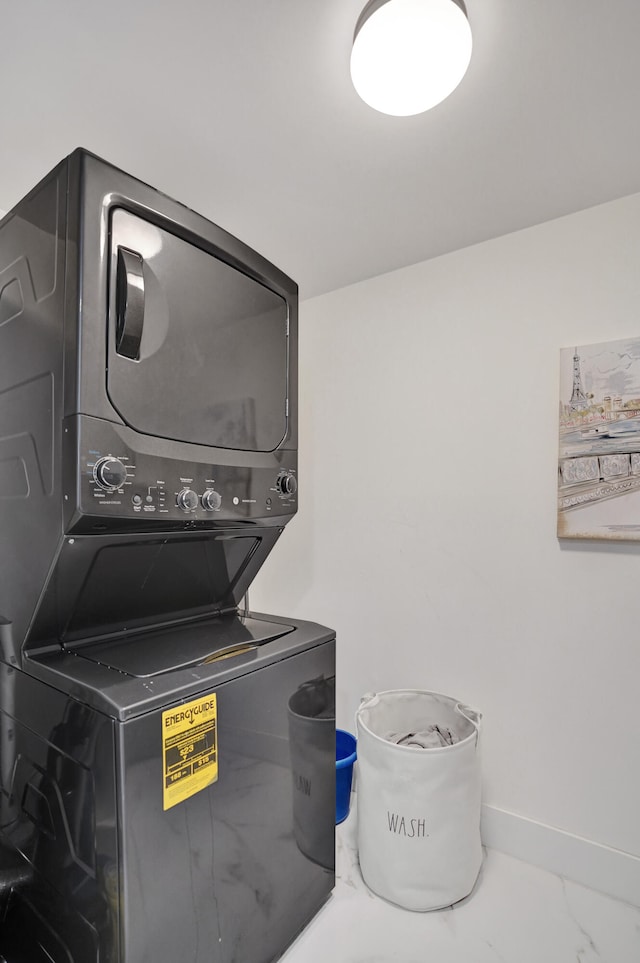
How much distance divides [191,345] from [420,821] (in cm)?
160

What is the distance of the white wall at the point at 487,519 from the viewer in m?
1.75

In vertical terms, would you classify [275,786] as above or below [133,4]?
below

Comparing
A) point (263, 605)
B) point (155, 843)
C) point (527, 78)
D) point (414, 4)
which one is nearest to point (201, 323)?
point (414, 4)

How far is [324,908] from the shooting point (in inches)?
62.5

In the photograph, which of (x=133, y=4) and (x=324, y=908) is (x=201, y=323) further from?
(x=324, y=908)

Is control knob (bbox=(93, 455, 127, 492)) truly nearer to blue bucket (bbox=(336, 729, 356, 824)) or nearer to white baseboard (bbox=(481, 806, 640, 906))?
blue bucket (bbox=(336, 729, 356, 824))

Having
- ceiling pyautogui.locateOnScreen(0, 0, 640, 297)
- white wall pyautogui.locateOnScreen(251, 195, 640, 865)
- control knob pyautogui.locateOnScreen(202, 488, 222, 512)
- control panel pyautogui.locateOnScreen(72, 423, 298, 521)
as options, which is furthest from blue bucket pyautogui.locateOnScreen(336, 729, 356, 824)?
ceiling pyautogui.locateOnScreen(0, 0, 640, 297)

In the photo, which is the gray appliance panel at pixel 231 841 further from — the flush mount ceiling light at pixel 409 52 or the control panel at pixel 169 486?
the flush mount ceiling light at pixel 409 52

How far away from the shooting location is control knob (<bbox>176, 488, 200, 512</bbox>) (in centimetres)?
117

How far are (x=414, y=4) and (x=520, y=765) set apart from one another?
2.27 m

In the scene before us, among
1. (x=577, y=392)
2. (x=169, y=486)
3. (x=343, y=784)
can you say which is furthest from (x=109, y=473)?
(x=343, y=784)

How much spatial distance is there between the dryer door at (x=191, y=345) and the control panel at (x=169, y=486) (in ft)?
0.23

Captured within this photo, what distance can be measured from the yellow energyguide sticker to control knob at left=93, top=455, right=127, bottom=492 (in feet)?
1.61

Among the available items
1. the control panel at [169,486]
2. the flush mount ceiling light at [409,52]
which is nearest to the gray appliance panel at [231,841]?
the control panel at [169,486]
